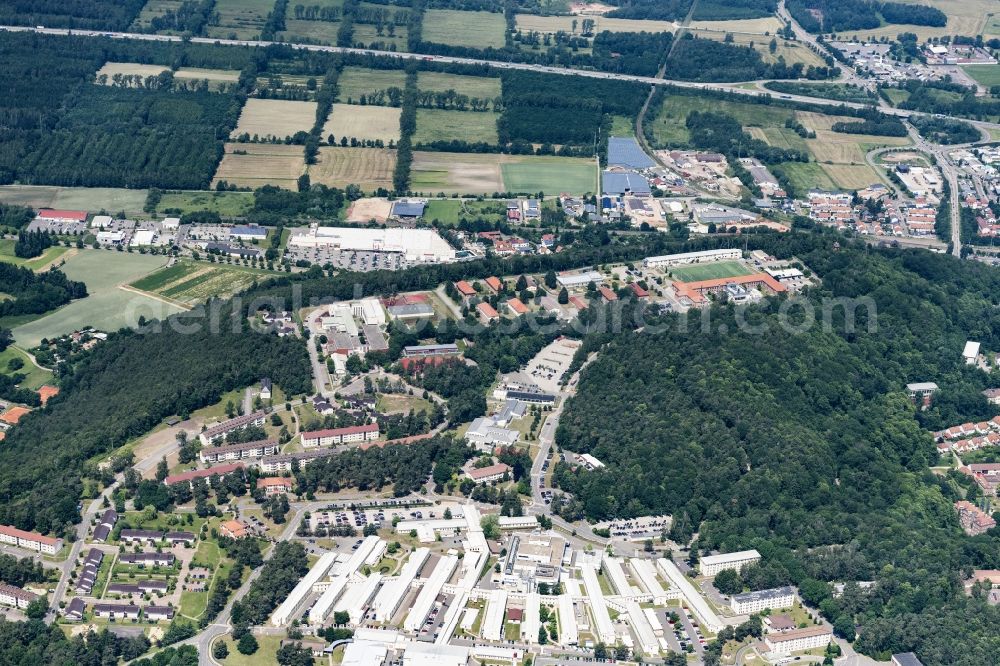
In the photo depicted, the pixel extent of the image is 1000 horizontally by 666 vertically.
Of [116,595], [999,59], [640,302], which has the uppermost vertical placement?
[999,59]

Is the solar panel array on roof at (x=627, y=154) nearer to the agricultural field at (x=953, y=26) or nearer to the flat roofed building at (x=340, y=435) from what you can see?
the agricultural field at (x=953, y=26)

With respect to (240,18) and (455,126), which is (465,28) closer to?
(240,18)

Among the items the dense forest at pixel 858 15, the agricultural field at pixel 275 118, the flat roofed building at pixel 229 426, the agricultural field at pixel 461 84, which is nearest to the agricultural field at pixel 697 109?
the agricultural field at pixel 461 84

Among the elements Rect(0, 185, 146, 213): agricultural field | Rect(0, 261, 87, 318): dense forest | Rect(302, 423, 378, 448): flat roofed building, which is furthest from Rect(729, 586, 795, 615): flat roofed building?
Rect(0, 185, 146, 213): agricultural field

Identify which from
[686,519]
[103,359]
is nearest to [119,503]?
[103,359]

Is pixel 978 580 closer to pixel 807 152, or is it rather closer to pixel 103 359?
pixel 103 359

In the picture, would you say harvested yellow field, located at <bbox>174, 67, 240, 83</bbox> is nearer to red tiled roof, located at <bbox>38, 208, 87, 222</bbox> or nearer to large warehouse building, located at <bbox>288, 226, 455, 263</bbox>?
red tiled roof, located at <bbox>38, 208, 87, 222</bbox>
